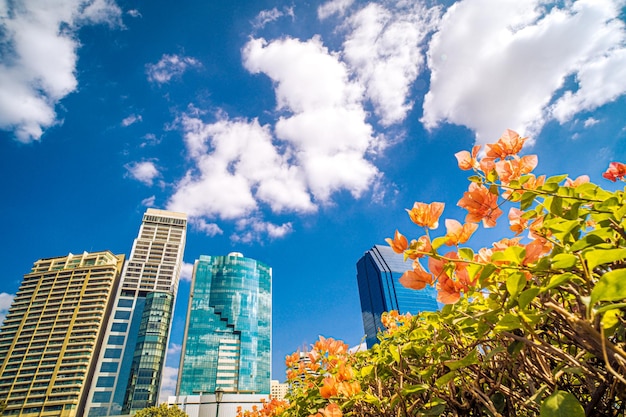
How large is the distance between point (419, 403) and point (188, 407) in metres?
42.5

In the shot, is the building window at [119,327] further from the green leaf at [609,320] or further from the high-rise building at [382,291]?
the green leaf at [609,320]

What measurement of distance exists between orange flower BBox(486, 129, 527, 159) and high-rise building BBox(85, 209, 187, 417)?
2267 inches

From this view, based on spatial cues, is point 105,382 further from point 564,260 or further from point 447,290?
point 564,260

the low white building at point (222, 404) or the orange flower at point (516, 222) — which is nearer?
the orange flower at point (516, 222)

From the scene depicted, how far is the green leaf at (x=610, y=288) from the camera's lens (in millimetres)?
344

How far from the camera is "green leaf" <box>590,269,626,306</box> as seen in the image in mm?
344

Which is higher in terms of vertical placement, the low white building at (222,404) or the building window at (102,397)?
the building window at (102,397)

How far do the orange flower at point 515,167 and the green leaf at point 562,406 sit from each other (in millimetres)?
511

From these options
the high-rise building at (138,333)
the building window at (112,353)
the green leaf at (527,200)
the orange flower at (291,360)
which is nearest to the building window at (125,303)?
the high-rise building at (138,333)

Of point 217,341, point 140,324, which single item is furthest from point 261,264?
point 140,324

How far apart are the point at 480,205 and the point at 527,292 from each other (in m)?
0.39

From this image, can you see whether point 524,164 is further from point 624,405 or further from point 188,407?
point 188,407

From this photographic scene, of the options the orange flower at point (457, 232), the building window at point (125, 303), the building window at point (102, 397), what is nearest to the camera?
the orange flower at point (457, 232)

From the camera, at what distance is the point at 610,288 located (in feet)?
1.17
